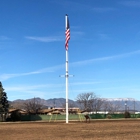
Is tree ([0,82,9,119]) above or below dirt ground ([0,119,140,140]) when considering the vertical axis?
above

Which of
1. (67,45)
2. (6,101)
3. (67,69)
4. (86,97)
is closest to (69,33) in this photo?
(67,45)

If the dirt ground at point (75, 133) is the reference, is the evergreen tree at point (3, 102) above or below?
above

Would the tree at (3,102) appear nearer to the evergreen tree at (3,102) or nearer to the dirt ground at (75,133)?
the evergreen tree at (3,102)

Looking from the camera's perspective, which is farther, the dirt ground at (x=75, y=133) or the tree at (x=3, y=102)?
the tree at (x=3, y=102)

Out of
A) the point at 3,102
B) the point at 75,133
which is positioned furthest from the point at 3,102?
the point at 75,133

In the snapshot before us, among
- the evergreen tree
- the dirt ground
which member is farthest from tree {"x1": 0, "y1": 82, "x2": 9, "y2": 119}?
the dirt ground

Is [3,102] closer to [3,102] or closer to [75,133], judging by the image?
[3,102]

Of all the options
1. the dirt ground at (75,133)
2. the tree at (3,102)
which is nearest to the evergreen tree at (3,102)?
the tree at (3,102)

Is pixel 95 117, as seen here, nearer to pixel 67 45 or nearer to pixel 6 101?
pixel 6 101

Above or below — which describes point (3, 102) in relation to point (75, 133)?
above

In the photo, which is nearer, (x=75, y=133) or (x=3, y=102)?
(x=75, y=133)

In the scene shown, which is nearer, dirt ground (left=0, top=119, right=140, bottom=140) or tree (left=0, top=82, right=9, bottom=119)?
dirt ground (left=0, top=119, right=140, bottom=140)

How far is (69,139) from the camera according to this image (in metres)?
25.0

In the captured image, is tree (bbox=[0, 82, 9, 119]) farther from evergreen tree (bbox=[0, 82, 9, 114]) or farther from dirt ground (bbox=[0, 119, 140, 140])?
dirt ground (bbox=[0, 119, 140, 140])
